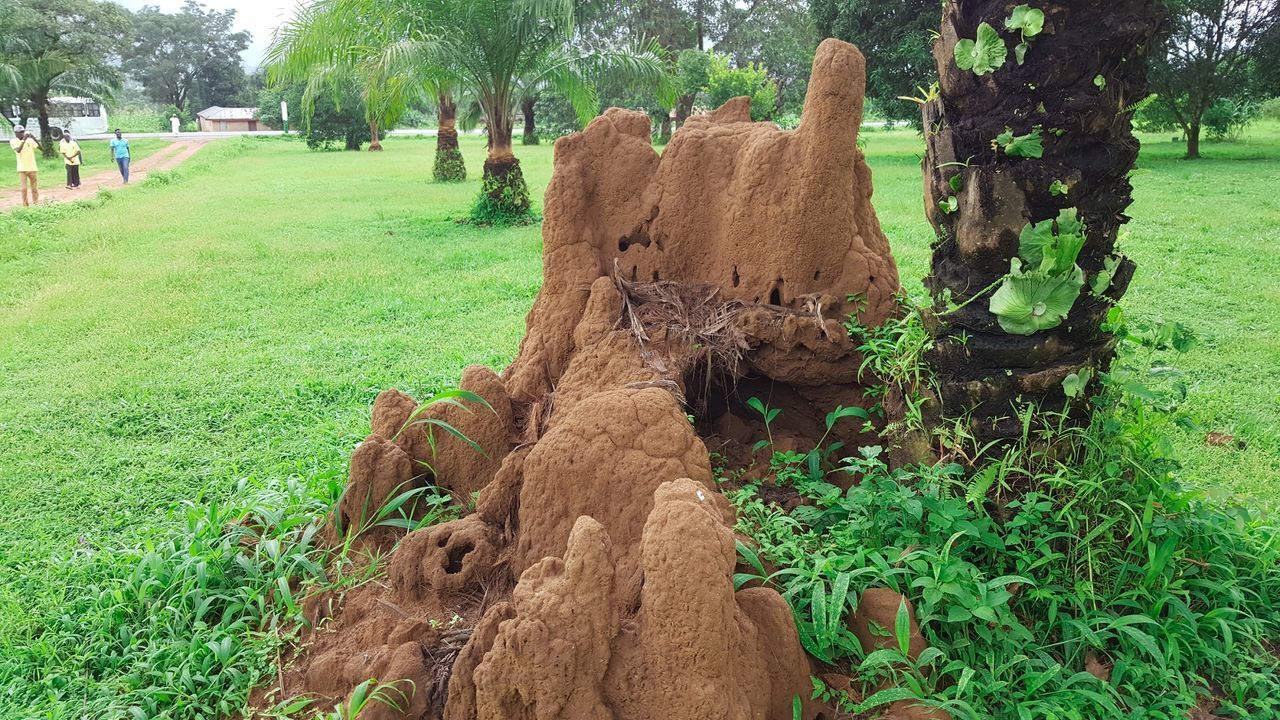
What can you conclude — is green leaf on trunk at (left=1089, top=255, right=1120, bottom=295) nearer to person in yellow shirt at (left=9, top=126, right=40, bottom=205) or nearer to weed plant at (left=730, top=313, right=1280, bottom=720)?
weed plant at (left=730, top=313, right=1280, bottom=720)

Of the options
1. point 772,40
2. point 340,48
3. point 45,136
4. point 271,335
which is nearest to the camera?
→ point 271,335

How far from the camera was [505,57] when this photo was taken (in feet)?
40.4

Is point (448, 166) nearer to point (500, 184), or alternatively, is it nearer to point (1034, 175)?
point (500, 184)

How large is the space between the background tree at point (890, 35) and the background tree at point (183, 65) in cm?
6525

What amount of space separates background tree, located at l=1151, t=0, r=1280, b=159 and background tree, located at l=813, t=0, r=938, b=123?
17.5ft

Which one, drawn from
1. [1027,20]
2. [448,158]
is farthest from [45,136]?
[1027,20]

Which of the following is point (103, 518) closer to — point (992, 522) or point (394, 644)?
point (394, 644)

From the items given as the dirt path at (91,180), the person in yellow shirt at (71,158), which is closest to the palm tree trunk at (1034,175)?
the dirt path at (91,180)

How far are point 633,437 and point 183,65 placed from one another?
8012 centimetres

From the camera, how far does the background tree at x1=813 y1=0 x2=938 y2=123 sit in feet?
57.7

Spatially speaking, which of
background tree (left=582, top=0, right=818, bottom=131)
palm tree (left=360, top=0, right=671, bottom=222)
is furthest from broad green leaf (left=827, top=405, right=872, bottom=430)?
background tree (left=582, top=0, right=818, bottom=131)

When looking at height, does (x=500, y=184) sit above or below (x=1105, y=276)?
above

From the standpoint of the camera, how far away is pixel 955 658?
2.32 metres

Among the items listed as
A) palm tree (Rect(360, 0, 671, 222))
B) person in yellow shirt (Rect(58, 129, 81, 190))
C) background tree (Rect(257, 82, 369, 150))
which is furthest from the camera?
background tree (Rect(257, 82, 369, 150))
